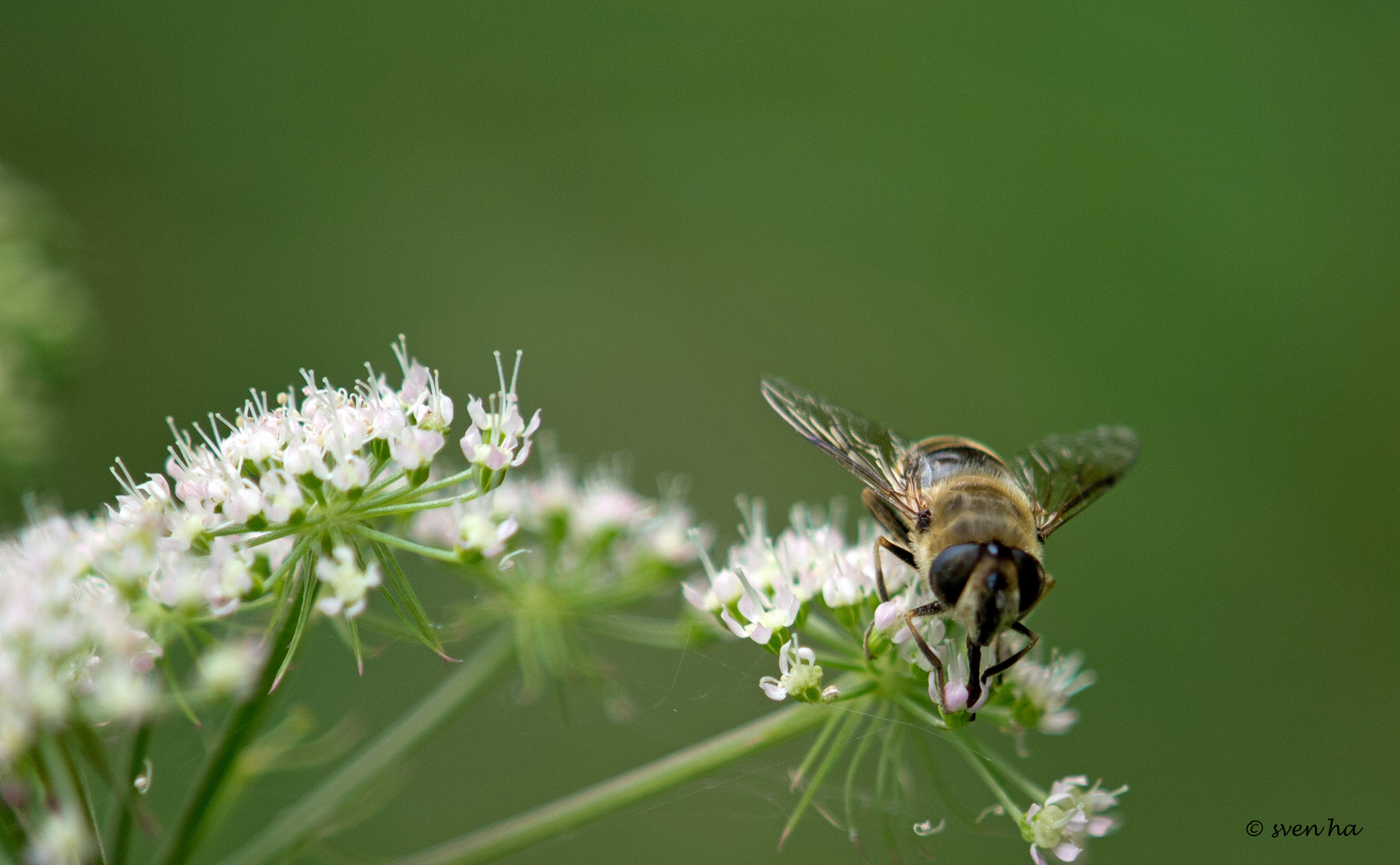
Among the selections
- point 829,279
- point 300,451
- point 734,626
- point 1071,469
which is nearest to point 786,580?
point 734,626

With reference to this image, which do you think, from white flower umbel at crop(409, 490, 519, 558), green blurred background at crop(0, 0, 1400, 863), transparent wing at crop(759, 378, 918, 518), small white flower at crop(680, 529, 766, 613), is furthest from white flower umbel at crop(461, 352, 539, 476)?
green blurred background at crop(0, 0, 1400, 863)

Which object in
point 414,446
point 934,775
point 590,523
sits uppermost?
point 590,523

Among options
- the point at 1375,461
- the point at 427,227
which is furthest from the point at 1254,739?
the point at 427,227

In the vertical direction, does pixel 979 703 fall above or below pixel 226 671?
below

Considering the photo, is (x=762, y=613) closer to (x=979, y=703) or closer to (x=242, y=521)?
(x=979, y=703)

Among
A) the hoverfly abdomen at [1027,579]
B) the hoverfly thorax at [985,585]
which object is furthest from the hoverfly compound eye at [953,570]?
the hoverfly abdomen at [1027,579]

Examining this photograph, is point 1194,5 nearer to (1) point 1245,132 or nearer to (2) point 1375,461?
(1) point 1245,132

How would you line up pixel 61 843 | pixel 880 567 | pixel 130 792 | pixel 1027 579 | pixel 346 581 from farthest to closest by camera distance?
pixel 880 567 → pixel 1027 579 → pixel 346 581 → pixel 130 792 → pixel 61 843

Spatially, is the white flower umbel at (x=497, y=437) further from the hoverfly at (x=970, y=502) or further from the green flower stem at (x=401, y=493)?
the hoverfly at (x=970, y=502)
